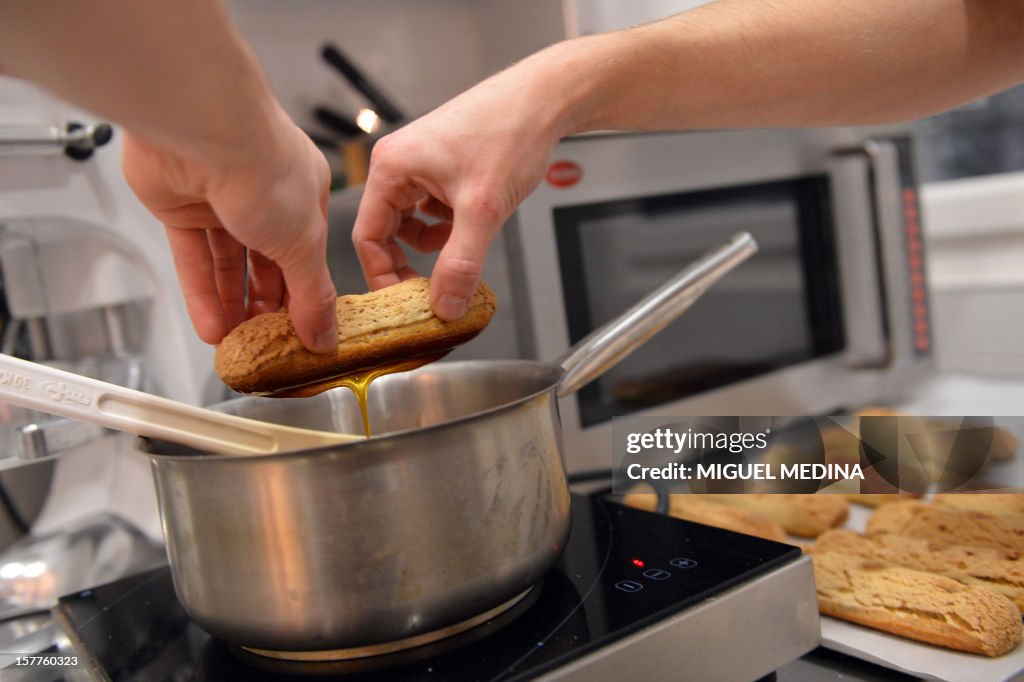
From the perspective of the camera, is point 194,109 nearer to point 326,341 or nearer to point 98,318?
point 326,341

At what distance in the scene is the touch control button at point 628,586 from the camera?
1.66ft

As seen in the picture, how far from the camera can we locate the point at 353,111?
1.43 metres

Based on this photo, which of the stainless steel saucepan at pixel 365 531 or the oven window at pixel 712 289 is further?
the oven window at pixel 712 289

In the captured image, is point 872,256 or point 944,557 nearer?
point 944,557

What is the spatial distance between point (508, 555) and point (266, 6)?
120 cm

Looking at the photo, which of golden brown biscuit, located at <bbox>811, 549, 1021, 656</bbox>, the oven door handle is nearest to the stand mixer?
golden brown biscuit, located at <bbox>811, 549, 1021, 656</bbox>

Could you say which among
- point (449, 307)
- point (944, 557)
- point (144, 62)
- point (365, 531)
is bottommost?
point (944, 557)

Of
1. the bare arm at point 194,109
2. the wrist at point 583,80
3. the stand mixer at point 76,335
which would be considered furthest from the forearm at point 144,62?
the stand mixer at point 76,335

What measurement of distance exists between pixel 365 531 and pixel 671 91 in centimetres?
42

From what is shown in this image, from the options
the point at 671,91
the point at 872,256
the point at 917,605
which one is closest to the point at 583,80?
the point at 671,91

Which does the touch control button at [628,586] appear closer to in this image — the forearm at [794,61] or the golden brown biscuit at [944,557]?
the golden brown biscuit at [944,557]

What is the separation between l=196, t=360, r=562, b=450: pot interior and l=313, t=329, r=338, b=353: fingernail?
0.43 ft

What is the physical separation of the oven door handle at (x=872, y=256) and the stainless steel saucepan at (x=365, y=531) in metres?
0.84

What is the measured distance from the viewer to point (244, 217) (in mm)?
367
